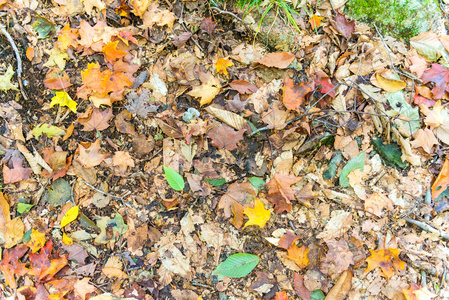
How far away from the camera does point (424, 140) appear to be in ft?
7.55

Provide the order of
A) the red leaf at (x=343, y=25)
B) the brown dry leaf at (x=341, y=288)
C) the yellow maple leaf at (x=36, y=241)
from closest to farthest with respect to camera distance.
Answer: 1. the brown dry leaf at (x=341, y=288)
2. the yellow maple leaf at (x=36, y=241)
3. the red leaf at (x=343, y=25)

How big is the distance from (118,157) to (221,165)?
Result: 0.89m

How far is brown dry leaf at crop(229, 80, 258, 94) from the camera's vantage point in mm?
2342

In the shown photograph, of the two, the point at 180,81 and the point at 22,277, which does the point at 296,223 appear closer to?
the point at 180,81

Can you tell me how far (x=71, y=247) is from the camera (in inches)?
89.4

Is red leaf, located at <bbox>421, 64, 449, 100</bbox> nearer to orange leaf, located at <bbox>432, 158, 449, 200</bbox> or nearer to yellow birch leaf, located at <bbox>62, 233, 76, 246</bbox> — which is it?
orange leaf, located at <bbox>432, 158, 449, 200</bbox>

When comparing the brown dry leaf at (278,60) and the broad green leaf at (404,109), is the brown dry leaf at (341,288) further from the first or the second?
the brown dry leaf at (278,60)

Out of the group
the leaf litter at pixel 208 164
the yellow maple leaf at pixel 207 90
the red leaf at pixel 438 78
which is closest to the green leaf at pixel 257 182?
the leaf litter at pixel 208 164

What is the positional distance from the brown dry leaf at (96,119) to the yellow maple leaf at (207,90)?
74 cm

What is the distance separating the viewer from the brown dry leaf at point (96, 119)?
7.52 ft

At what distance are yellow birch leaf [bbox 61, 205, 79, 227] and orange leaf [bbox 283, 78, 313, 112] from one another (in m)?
2.01

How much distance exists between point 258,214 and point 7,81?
2.45 metres

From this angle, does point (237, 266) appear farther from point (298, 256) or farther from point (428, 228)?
point (428, 228)

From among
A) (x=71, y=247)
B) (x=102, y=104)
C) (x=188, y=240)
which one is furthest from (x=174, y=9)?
(x=71, y=247)
